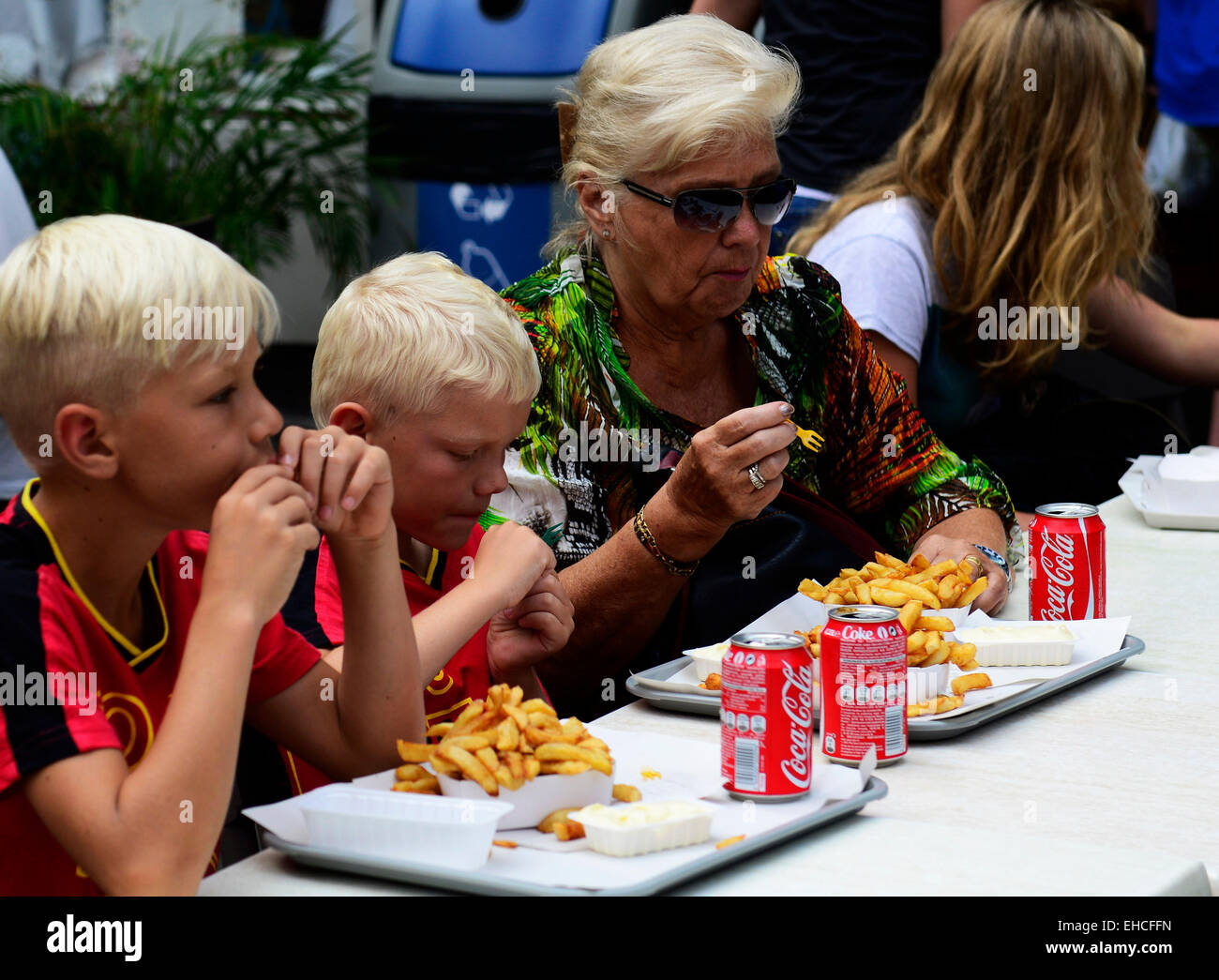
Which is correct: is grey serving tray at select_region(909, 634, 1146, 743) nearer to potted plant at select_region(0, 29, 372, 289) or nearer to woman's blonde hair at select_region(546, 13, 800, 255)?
woman's blonde hair at select_region(546, 13, 800, 255)

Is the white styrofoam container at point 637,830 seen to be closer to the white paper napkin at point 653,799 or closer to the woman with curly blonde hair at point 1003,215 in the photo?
the white paper napkin at point 653,799

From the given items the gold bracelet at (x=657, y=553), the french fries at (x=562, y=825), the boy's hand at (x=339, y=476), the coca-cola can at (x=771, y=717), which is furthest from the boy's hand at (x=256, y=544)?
the gold bracelet at (x=657, y=553)

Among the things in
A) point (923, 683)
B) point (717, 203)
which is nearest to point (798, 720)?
point (923, 683)

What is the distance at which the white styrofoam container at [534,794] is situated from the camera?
1.41m

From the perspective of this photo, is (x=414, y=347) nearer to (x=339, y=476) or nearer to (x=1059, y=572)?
(x=339, y=476)

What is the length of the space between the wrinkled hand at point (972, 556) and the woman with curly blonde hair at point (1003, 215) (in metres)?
0.69

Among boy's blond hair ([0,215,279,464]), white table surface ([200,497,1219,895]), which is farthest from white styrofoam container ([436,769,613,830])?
boy's blond hair ([0,215,279,464])

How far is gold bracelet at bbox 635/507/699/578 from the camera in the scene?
2.21 m

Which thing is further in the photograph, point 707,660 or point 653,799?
point 707,660

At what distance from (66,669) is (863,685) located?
31.3 inches

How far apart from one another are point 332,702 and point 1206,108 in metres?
3.64

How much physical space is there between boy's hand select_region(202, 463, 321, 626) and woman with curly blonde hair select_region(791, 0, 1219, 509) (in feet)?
6.40

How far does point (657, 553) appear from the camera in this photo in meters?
2.21
